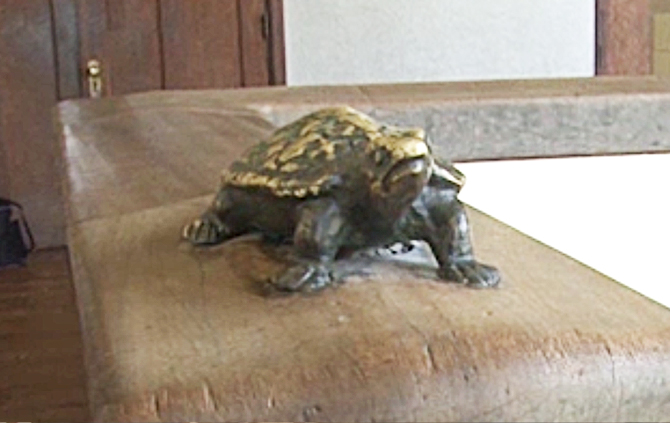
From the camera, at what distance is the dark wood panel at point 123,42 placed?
369cm

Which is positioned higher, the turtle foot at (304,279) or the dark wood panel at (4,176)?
the turtle foot at (304,279)

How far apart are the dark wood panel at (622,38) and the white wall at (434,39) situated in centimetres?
4

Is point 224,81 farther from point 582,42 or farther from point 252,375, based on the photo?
point 252,375

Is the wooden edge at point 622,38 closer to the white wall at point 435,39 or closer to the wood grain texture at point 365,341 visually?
the white wall at point 435,39

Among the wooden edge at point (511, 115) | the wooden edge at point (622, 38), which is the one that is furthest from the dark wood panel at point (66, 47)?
the wooden edge at point (511, 115)

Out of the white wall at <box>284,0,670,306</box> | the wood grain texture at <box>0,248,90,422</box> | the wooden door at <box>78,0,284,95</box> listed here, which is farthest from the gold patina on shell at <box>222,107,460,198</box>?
the wooden door at <box>78,0,284,95</box>

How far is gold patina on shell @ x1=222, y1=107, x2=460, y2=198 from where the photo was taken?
1.91ft

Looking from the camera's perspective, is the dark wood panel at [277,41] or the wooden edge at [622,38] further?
the dark wood panel at [277,41]

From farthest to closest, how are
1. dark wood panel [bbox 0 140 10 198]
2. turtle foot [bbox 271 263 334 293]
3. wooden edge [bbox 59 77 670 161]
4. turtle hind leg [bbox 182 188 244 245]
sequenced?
dark wood panel [bbox 0 140 10 198] < wooden edge [bbox 59 77 670 161] < turtle hind leg [bbox 182 188 244 245] < turtle foot [bbox 271 263 334 293]

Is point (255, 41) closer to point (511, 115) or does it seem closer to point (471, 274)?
point (511, 115)

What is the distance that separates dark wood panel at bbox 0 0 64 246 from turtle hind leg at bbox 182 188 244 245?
119 inches

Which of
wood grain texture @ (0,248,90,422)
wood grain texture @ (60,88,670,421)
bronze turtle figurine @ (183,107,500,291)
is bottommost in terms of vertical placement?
wood grain texture @ (0,248,90,422)

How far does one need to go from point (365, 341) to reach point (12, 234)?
3.27 meters

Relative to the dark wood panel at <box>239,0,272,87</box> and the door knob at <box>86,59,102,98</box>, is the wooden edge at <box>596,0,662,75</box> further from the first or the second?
the door knob at <box>86,59,102,98</box>
